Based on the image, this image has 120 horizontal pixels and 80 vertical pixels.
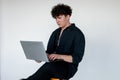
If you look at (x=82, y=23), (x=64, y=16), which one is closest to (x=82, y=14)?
(x=82, y=23)

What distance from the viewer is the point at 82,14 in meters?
3.61

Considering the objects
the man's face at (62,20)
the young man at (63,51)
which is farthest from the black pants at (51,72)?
the man's face at (62,20)

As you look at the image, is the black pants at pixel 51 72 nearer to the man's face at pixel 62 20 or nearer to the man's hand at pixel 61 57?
the man's hand at pixel 61 57

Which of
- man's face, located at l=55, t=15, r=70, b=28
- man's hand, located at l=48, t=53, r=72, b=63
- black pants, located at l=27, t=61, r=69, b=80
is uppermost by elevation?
man's face, located at l=55, t=15, r=70, b=28

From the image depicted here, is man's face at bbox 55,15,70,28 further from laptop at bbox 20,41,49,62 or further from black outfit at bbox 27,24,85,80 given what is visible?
laptop at bbox 20,41,49,62

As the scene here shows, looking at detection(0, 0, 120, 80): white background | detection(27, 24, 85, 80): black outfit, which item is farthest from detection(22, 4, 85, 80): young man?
detection(0, 0, 120, 80): white background

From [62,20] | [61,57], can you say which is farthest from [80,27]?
[61,57]

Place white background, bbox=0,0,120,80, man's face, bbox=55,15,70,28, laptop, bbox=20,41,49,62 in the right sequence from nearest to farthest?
laptop, bbox=20,41,49,62 < man's face, bbox=55,15,70,28 < white background, bbox=0,0,120,80

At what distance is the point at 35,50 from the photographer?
2.53 meters

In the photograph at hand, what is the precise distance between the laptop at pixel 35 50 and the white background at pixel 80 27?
1148 mm

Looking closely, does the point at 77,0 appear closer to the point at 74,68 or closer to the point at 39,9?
the point at 39,9

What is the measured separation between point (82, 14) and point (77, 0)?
0.62ft

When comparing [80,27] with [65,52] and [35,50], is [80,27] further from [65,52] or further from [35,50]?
[35,50]

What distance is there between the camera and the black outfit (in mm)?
2475
